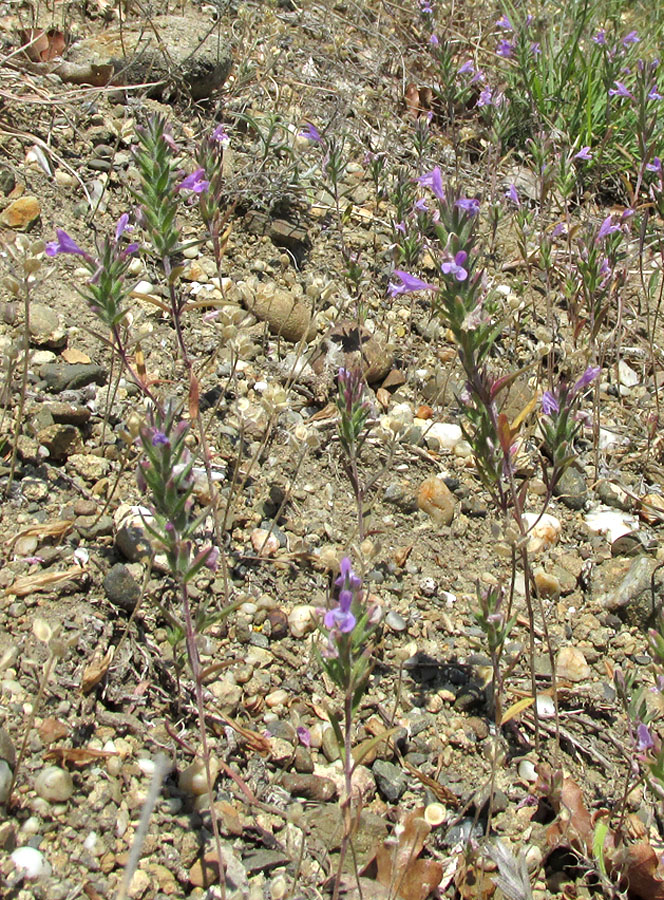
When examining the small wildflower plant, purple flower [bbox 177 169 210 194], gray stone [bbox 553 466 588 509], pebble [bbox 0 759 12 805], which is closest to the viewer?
the small wildflower plant

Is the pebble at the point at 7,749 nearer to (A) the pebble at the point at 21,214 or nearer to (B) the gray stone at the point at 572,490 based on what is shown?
(B) the gray stone at the point at 572,490

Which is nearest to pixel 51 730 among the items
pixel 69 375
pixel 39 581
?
pixel 39 581

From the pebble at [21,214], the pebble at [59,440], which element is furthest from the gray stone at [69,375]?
the pebble at [21,214]

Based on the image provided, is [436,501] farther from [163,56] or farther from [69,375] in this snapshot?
[163,56]

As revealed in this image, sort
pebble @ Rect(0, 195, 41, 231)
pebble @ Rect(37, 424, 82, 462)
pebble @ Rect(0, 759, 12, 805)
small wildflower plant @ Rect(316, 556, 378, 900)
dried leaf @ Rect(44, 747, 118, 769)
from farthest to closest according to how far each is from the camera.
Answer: pebble @ Rect(0, 195, 41, 231)
pebble @ Rect(37, 424, 82, 462)
dried leaf @ Rect(44, 747, 118, 769)
pebble @ Rect(0, 759, 12, 805)
small wildflower plant @ Rect(316, 556, 378, 900)

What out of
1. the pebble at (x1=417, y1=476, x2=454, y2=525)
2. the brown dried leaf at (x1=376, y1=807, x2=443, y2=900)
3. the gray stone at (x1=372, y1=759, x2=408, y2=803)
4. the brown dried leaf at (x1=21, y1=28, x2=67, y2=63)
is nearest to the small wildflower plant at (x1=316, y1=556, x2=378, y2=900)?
the brown dried leaf at (x1=376, y1=807, x2=443, y2=900)

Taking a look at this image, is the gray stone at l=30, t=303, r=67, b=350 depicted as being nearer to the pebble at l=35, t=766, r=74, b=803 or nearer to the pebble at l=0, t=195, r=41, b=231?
the pebble at l=0, t=195, r=41, b=231
